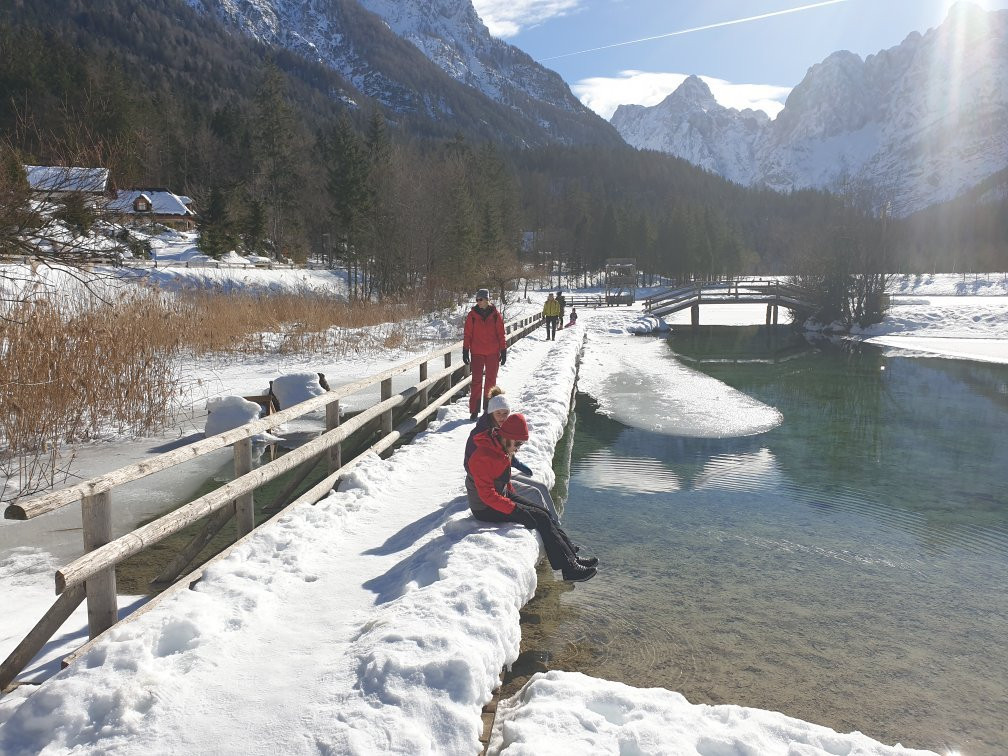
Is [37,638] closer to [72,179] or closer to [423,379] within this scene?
[72,179]

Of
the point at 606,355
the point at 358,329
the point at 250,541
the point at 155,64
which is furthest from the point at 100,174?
the point at 155,64

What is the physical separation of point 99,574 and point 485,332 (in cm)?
707

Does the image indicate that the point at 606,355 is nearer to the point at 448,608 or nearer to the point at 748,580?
the point at 748,580

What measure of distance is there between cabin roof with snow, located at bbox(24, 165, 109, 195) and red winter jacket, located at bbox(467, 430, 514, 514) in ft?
13.3

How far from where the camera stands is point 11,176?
6105mm

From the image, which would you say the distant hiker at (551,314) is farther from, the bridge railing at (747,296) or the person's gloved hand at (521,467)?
the bridge railing at (747,296)

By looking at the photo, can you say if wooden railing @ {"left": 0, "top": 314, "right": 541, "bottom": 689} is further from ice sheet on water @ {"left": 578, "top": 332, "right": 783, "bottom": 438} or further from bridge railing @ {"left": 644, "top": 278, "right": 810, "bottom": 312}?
bridge railing @ {"left": 644, "top": 278, "right": 810, "bottom": 312}

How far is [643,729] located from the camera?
351 cm

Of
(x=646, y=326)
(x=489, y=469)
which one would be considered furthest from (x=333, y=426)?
(x=646, y=326)

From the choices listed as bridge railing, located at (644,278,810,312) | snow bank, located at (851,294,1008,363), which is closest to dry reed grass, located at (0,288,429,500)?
snow bank, located at (851,294,1008,363)

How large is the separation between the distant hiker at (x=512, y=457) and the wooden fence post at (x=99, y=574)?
2.60 m

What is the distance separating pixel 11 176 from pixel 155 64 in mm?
126344

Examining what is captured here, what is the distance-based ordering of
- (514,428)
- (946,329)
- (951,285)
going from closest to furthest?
(514,428)
(946,329)
(951,285)

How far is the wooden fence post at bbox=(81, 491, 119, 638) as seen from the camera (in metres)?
3.73
